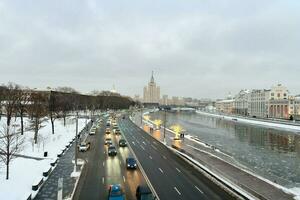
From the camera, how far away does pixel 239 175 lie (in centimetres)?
3303

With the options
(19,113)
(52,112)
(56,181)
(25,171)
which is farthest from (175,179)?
(19,113)

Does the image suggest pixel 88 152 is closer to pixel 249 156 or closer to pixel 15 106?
pixel 249 156

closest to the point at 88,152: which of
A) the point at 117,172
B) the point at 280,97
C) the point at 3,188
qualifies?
the point at 117,172

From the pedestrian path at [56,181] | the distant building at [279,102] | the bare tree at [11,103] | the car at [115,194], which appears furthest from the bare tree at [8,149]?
the distant building at [279,102]

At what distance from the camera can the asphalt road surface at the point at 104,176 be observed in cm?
2628

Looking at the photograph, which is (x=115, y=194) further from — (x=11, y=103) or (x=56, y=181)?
(x=11, y=103)

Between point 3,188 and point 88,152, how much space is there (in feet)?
69.3

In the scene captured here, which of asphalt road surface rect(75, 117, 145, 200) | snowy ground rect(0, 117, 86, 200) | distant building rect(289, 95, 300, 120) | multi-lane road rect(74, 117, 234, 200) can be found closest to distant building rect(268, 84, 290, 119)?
distant building rect(289, 95, 300, 120)

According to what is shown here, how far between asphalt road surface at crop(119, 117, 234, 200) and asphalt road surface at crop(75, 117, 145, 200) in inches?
82.0

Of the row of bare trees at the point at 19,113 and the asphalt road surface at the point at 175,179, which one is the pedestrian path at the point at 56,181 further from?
the asphalt road surface at the point at 175,179

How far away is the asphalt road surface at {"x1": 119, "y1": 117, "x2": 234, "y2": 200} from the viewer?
2607 cm

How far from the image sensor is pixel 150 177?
1241 inches

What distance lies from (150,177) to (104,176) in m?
5.01

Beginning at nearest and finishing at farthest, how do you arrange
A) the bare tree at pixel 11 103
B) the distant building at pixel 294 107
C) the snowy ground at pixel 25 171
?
the snowy ground at pixel 25 171 < the bare tree at pixel 11 103 < the distant building at pixel 294 107
